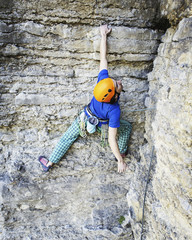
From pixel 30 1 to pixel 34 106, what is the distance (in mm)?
1338

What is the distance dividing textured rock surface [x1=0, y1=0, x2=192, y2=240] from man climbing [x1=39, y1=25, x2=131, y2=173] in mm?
152

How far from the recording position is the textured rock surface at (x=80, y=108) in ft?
7.73

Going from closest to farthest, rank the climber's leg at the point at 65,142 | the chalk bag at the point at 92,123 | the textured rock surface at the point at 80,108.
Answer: the textured rock surface at the point at 80,108 → the chalk bag at the point at 92,123 → the climber's leg at the point at 65,142

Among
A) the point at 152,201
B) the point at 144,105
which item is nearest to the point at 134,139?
the point at 144,105

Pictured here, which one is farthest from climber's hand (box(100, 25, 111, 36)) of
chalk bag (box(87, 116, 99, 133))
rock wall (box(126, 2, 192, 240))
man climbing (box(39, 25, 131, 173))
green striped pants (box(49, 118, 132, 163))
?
green striped pants (box(49, 118, 132, 163))

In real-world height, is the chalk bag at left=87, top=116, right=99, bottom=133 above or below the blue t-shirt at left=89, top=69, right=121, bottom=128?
below

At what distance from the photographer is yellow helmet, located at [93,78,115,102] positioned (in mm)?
2412

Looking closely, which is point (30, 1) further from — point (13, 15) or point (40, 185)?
point (40, 185)

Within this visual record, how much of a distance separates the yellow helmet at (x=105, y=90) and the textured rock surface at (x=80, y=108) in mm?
515

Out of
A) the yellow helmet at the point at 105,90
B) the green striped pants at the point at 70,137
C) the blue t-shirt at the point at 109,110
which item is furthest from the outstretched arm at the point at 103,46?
the green striped pants at the point at 70,137

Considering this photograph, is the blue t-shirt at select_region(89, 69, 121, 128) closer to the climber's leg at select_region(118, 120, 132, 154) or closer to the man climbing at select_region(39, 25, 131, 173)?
the man climbing at select_region(39, 25, 131, 173)

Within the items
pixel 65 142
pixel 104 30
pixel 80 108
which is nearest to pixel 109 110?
pixel 80 108

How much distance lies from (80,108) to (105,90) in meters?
0.75

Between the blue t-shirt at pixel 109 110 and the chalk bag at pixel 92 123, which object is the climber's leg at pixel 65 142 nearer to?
the chalk bag at pixel 92 123
